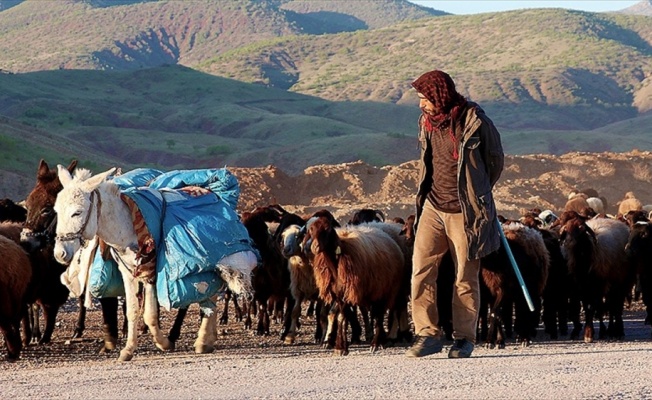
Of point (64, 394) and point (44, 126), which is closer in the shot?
point (64, 394)

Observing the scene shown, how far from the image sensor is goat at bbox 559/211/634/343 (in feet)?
49.5

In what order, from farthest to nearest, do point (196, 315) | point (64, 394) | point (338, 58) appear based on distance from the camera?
point (338, 58) < point (196, 315) < point (64, 394)

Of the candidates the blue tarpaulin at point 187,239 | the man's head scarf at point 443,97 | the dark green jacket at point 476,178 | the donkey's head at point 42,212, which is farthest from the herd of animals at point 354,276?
the man's head scarf at point 443,97

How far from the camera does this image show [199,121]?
295 ft

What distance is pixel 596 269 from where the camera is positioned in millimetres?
15203

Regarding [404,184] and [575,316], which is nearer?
[575,316]

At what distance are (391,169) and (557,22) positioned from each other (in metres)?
114

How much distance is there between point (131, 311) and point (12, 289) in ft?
5.87

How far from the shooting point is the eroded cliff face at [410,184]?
34906 millimetres

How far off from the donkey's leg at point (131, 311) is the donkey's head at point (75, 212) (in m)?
0.86

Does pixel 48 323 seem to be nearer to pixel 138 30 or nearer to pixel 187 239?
pixel 187 239

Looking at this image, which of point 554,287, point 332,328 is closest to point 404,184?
point 554,287

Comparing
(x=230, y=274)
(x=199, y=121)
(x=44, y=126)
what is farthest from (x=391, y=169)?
(x=199, y=121)

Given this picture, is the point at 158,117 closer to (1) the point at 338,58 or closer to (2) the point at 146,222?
(1) the point at 338,58
